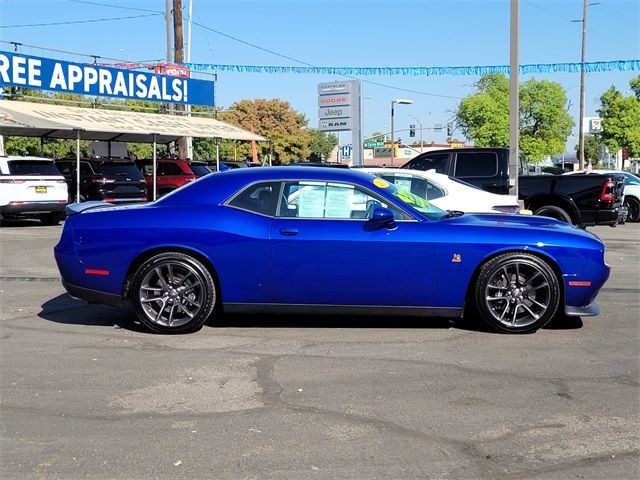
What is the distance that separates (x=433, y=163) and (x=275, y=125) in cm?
6234

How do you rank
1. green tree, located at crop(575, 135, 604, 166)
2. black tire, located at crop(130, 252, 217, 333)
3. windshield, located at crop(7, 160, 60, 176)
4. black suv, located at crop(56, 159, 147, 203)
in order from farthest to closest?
green tree, located at crop(575, 135, 604, 166), black suv, located at crop(56, 159, 147, 203), windshield, located at crop(7, 160, 60, 176), black tire, located at crop(130, 252, 217, 333)

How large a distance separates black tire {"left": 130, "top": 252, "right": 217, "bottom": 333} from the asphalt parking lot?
14cm

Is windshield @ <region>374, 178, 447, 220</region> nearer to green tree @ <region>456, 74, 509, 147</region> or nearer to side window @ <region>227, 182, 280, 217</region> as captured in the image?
side window @ <region>227, 182, 280, 217</region>

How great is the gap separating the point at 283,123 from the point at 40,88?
5360cm

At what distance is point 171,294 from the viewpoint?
638cm

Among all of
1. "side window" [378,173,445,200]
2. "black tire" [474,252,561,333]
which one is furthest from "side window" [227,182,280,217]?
"side window" [378,173,445,200]

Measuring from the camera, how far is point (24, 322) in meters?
7.00

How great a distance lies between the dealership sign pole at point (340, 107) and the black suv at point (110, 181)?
44.1ft

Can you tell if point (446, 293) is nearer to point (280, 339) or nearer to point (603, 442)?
point (280, 339)

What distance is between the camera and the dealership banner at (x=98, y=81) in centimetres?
2200

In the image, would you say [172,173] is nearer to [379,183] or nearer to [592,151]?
[379,183]

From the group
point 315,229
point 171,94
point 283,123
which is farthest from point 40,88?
point 283,123

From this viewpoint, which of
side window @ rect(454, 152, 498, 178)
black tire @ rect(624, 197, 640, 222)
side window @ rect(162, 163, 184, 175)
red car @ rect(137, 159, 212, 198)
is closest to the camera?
side window @ rect(454, 152, 498, 178)

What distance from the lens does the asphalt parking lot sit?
377 centimetres
